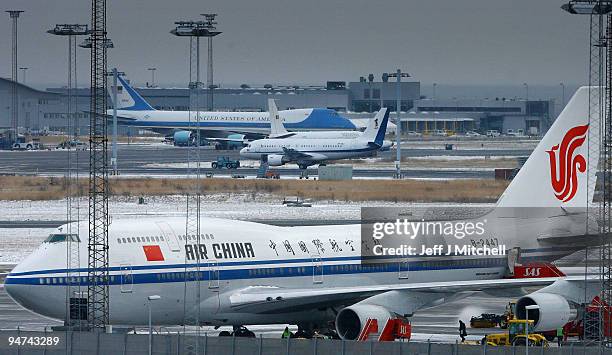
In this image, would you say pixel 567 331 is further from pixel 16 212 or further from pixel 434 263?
pixel 16 212

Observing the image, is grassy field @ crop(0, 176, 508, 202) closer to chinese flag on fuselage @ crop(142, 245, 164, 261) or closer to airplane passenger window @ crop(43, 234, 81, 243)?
chinese flag on fuselage @ crop(142, 245, 164, 261)

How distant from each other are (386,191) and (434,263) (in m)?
68.0

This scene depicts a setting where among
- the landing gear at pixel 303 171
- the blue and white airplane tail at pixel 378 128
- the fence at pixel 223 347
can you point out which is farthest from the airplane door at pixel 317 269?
the blue and white airplane tail at pixel 378 128

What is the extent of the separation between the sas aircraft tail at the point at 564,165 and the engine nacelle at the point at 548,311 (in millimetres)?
9818

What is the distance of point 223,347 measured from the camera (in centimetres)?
4772

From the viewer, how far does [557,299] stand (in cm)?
5597

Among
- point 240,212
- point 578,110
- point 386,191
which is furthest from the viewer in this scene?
point 386,191

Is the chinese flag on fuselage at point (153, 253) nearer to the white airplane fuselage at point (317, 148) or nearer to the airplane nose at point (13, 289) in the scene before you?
the airplane nose at point (13, 289)

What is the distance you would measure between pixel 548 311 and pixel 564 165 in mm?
12102

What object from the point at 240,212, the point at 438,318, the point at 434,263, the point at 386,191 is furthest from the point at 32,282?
the point at 386,191

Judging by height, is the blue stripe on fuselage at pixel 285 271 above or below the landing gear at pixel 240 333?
above

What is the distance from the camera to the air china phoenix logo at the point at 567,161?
2574 inches

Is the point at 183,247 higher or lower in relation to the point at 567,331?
higher

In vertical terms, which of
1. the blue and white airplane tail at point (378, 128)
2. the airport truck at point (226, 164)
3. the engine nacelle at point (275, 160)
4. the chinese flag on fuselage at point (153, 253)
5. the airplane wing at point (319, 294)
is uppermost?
the blue and white airplane tail at point (378, 128)
